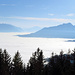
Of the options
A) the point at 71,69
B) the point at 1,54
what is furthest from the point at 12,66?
the point at 71,69

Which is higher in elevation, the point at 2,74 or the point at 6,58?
the point at 6,58

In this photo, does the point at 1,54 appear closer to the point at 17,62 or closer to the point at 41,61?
the point at 17,62

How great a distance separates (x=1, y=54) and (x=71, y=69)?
12.0 m

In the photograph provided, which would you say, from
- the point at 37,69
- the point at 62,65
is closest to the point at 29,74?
the point at 37,69

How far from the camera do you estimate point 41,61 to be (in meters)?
29.1

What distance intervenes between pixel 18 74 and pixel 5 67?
12.2 feet

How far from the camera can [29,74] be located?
89.6ft

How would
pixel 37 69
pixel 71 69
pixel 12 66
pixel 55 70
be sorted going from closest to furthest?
1. pixel 71 69
2. pixel 37 69
3. pixel 55 70
4. pixel 12 66

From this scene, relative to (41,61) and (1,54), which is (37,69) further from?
(1,54)

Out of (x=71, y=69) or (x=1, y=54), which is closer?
(x=71, y=69)

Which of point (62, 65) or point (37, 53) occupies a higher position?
point (37, 53)

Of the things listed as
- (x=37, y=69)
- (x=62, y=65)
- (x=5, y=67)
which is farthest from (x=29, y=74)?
(x=62, y=65)


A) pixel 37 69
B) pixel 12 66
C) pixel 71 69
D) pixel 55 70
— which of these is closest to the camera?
pixel 71 69

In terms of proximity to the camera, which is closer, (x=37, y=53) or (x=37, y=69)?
(x=37, y=69)
